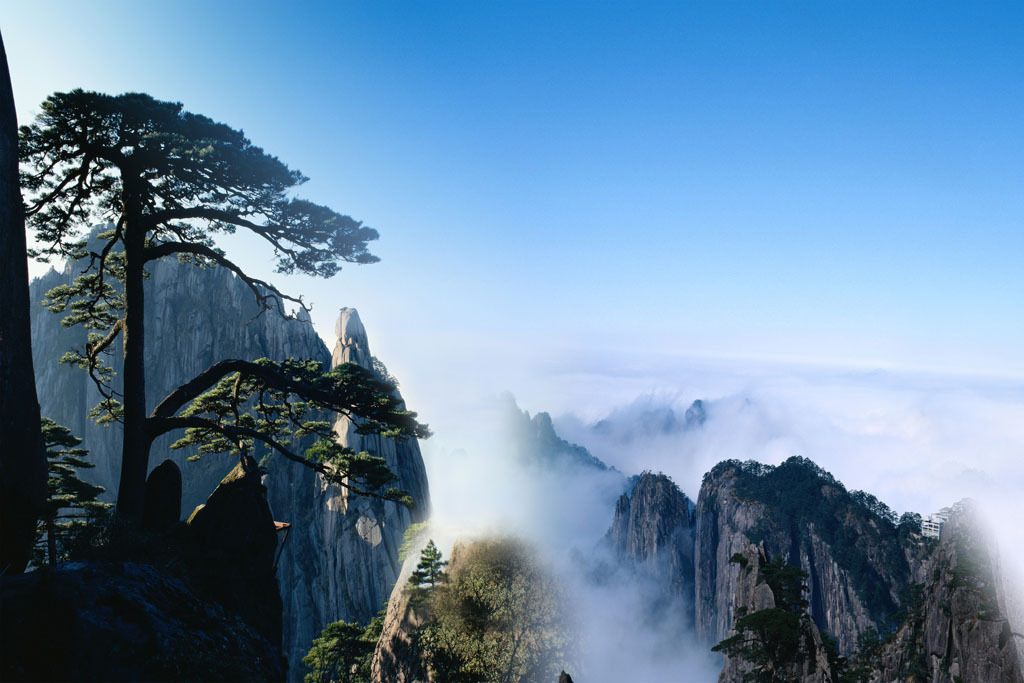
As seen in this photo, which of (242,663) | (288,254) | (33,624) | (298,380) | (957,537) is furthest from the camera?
(957,537)

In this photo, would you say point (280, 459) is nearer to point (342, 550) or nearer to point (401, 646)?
point (342, 550)

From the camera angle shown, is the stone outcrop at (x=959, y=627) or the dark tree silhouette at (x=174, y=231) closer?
the dark tree silhouette at (x=174, y=231)

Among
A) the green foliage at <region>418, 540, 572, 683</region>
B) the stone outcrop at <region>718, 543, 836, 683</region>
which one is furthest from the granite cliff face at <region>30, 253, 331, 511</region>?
the stone outcrop at <region>718, 543, 836, 683</region>

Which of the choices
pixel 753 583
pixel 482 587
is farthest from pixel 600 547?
pixel 482 587

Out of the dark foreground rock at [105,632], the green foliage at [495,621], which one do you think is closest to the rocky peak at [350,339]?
the green foliage at [495,621]

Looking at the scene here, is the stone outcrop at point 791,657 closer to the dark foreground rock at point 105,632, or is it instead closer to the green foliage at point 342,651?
the green foliage at point 342,651

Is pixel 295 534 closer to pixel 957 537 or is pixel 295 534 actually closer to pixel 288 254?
pixel 288 254
